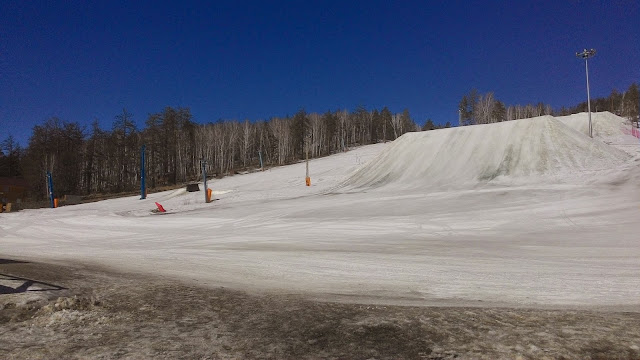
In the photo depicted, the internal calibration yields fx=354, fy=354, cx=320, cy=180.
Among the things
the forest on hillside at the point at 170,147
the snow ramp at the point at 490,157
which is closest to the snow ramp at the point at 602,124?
the forest on hillside at the point at 170,147

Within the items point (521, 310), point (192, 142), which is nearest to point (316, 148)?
point (192, 142)

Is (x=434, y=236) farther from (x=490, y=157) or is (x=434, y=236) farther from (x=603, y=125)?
(x=603, y=125)

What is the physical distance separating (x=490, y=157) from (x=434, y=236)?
68.1 feet

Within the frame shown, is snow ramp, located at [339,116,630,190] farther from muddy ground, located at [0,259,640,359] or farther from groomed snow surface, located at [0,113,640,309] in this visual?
muddy ground, located at [0,259,640,359]

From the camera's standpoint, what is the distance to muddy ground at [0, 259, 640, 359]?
3.43 meters

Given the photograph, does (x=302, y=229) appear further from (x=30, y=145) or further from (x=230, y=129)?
(x=230, y=129)

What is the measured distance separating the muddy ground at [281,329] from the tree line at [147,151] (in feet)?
170

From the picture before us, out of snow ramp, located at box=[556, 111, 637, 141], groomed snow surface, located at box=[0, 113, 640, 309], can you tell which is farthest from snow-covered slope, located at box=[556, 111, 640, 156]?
groomed snow surface, located at box=[0, 113, 640, 309]

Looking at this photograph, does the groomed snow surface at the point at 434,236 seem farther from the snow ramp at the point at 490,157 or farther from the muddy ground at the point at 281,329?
the muddy ground at the point at 281,329

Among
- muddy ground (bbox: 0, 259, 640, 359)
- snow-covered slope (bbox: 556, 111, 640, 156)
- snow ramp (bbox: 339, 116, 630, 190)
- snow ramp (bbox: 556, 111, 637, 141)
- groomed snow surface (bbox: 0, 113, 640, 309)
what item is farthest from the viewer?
snow ramp (bbox: 556, 111, 637, 141)

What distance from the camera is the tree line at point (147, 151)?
62250mm

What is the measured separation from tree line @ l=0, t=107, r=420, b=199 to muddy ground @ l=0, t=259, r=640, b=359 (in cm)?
5193

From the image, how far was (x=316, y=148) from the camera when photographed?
8575 cm

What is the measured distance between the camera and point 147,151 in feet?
222
